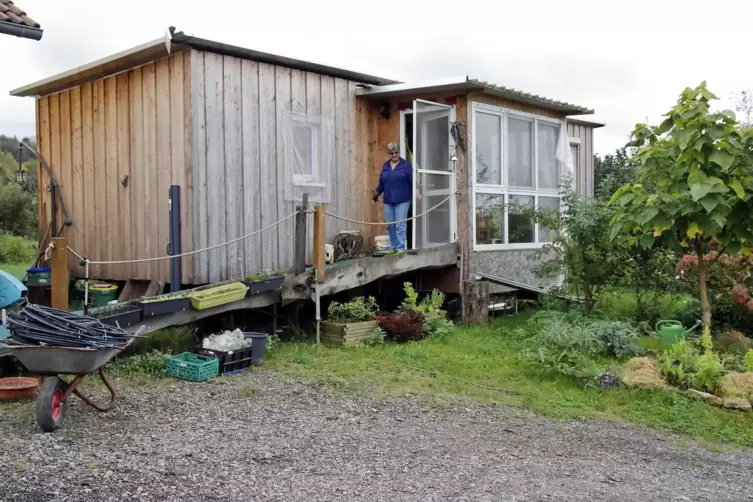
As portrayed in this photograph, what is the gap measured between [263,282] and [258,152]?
207cm

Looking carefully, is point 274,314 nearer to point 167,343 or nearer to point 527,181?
point 167,343

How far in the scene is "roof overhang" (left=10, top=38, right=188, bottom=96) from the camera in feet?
30.1

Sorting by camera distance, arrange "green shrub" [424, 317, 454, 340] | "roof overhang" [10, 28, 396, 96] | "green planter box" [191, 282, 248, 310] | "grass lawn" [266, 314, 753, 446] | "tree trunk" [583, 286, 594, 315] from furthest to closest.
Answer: "tree trunk" [583, 286, 594, 315] → "green shrub" [424, 317, 454, 340] → "roof overhang" [10, 28, 396, 96] → "green planter box" [191, 282, 248, 310] → "grass lawn" [266, 314, 753, 446]

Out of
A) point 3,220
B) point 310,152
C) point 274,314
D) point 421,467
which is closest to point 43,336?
point 421,467

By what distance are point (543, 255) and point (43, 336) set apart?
28.3 feet

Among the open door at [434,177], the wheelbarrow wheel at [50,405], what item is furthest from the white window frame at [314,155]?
the wheelbarrow wheel at [50,405]

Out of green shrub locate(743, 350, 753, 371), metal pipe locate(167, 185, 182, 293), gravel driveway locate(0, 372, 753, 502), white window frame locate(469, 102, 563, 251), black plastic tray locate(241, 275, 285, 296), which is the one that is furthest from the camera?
white window frame locate(469, 102, 563, 251)

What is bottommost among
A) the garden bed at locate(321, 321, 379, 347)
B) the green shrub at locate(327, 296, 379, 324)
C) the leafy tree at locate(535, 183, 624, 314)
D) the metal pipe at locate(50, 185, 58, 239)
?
the garden bed at locate(321, 321, 379, 347)

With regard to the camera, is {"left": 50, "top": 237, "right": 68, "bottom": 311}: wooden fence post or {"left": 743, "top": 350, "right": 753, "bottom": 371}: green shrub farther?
{"left": 743, "top": 350, "right": 753, "bottom": 371}: green shrub

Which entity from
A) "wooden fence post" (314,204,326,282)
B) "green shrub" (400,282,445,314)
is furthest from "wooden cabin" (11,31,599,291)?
"wooden fence post" (314,204,326,282)

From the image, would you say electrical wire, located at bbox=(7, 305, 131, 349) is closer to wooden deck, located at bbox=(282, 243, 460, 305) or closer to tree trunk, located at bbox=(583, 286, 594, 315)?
wooden deck, located at bbox=(282, 243, 460, 305)

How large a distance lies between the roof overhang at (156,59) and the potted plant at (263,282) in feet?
9.72

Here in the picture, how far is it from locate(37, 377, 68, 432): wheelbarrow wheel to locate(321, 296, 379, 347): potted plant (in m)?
4.05

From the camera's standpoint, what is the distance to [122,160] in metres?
10.3
